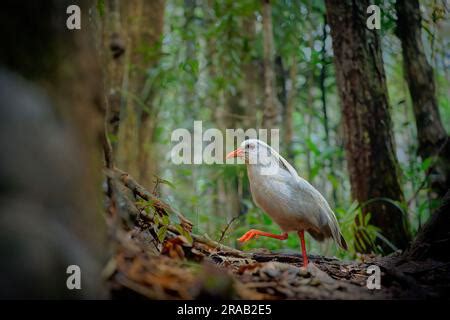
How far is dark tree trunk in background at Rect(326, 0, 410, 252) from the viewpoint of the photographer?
4547 millimetres

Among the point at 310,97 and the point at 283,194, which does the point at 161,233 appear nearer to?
the point at 283,194

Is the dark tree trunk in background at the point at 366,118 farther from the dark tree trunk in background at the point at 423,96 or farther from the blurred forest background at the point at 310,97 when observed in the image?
the dark tree trunk in background at the point at 423,96

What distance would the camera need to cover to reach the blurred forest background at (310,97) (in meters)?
4.56

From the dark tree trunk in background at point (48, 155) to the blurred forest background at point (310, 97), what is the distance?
3.95 feet

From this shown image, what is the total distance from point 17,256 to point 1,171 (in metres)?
0.25

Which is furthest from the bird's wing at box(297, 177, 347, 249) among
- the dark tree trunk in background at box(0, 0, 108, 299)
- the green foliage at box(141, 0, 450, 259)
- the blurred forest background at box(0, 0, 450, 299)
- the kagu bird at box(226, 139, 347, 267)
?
the dark tree trunk in background at box(0, 0, 108, 299)

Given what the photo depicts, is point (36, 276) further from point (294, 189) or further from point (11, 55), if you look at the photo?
point (294, 189)

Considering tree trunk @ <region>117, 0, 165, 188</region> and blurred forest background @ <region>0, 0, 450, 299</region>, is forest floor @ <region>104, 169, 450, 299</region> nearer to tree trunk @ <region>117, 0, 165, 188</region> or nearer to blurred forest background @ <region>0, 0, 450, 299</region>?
blurred forest background @ <region>0, 0, 450, 299</region>

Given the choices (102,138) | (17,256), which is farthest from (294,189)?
(17,256)

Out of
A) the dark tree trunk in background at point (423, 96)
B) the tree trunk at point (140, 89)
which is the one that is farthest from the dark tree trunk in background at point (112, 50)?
the dark tree trunk in background at point (423, 96)

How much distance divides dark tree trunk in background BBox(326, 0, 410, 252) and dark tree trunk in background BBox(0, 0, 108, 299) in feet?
11.7

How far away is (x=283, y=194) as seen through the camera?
323 centimetres

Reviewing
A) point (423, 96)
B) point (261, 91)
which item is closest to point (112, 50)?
point (423, 96)

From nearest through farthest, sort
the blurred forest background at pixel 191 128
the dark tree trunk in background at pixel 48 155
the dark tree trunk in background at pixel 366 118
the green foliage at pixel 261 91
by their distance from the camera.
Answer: the dark tree trunk in background at pixel 48 155 < the blurred forest background at pixel 191 128 < the dark tree trunk in background at pixel 366 118 < the green foliage at pixel 261 91
